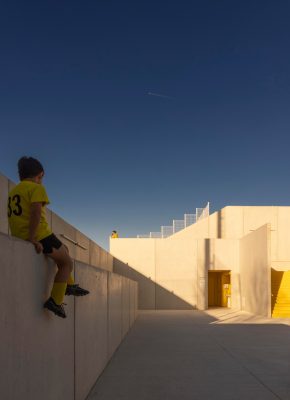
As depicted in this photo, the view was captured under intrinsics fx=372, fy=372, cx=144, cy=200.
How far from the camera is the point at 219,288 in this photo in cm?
2725

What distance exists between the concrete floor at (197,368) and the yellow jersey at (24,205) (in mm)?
3207

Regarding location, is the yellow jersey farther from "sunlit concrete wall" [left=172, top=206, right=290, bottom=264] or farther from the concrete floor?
"sunlit concrete wall" [left=172, top=206, right=290, bottom=264]

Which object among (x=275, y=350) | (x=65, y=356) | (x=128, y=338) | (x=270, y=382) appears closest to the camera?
(x=65, y=356)

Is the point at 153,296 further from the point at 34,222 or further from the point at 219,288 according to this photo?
the point at 34,222

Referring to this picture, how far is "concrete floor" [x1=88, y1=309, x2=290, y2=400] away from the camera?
5.53m

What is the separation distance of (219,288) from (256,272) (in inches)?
289

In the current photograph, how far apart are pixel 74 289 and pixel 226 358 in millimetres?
→ 5600

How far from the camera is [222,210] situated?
98.6 feet

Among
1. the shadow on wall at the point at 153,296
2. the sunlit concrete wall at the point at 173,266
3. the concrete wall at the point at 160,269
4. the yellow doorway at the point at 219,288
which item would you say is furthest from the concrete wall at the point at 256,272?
the shadow on wall at the point at 153,296

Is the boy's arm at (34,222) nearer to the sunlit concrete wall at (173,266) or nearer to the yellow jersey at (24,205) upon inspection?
the yellow jersey at (24,205)

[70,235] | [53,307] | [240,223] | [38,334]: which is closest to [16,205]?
[53,307]

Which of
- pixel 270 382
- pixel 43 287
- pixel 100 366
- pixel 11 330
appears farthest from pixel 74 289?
pixel 270 382

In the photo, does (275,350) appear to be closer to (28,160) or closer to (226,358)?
(226,358)

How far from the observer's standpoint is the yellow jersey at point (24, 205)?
305 centimetres
